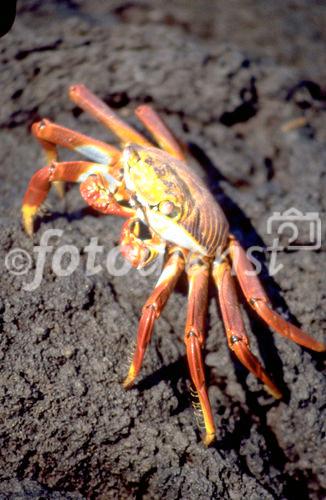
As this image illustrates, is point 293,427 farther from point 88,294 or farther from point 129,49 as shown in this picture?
point 129,49

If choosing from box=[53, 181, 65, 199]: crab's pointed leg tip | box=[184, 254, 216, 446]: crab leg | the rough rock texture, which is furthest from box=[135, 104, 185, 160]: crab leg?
box=[184, 254, 216, 446]: crab leg

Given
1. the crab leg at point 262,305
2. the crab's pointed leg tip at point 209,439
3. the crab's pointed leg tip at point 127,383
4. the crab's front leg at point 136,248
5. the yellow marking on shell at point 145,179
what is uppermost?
the yellow marking on shell at point 145,179

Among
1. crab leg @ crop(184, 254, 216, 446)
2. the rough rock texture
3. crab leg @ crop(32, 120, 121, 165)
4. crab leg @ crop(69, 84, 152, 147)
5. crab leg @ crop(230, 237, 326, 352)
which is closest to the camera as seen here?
the rough rock texture

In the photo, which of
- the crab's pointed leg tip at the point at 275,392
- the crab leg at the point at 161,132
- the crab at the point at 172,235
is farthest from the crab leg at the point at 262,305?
the crab leg at the point at 161,132

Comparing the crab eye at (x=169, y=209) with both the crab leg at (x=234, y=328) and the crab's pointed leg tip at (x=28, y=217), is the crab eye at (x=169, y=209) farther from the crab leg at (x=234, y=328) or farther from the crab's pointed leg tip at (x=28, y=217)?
the crab's pointed leg tip at (x=28, y=217)

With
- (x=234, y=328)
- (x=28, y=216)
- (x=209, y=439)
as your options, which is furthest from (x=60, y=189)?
(x=209, y=439)

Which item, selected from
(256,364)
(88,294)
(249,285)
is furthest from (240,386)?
(88,294)

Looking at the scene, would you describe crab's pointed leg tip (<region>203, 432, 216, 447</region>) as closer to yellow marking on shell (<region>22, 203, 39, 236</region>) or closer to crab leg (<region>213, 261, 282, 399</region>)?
crab leg (<region>213, 261, 282, 399</region>)
